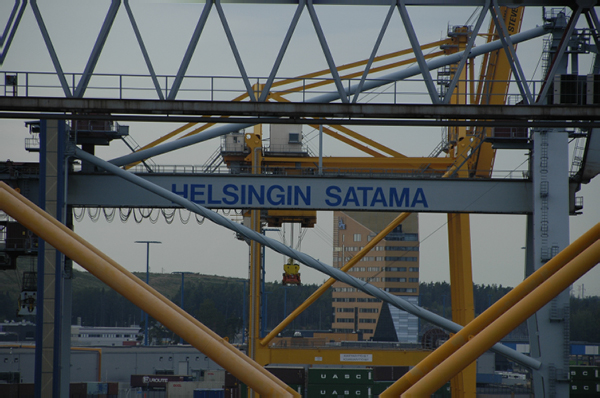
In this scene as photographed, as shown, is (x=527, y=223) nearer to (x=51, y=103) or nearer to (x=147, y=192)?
(x=147, y=192)

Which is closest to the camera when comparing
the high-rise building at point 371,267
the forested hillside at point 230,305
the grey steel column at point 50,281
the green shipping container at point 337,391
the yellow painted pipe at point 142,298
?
the yellow painted pipe at point 142,298

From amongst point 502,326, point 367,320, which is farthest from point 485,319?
point 367,320

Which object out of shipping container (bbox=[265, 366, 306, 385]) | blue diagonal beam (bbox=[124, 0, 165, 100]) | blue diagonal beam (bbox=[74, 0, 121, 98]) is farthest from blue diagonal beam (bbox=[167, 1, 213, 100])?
shipping container (bbox=[265, 366, 306, 385])

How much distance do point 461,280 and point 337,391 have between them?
13.3 m

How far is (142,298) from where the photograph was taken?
1085 centimetres

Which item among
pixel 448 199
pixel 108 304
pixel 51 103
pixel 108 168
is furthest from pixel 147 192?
pixel 108 304

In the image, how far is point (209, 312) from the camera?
4919 inches

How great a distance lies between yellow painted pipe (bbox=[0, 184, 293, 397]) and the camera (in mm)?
10180

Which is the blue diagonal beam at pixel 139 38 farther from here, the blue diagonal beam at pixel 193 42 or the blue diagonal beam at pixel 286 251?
the blue diagonal beam at pixel 286 251

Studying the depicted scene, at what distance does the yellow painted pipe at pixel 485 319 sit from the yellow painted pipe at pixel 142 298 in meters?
2.04

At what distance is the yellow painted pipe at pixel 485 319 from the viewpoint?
11156 millimetres

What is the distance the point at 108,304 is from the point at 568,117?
15952 cm

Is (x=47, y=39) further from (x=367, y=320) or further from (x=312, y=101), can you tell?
(x=367, y=320)

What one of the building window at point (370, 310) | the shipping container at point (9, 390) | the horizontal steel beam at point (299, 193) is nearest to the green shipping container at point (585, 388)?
the horizontal steel beam at point (299, 193)
